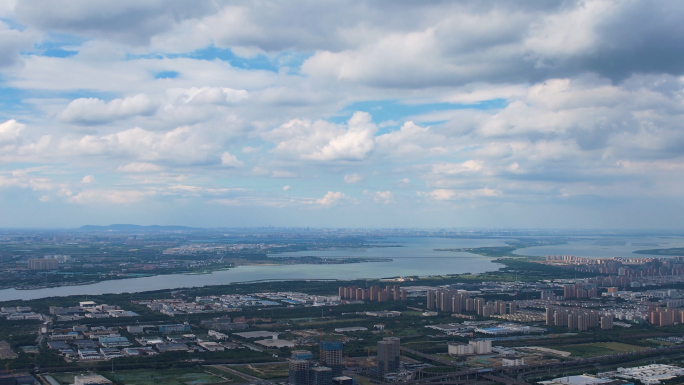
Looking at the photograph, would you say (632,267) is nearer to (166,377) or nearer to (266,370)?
(266,370)

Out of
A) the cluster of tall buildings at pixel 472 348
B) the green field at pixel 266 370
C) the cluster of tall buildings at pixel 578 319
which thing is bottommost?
the green field at pixel 266 370

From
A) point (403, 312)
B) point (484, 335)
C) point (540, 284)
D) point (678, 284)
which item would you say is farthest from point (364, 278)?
point (484, 335)

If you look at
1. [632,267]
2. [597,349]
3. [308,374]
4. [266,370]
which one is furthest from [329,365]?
[632,267]

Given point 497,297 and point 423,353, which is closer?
point 423,353

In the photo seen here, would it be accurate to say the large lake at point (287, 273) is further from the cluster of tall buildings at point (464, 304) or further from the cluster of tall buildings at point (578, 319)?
the cluster of tall buildings at point (578, 319)

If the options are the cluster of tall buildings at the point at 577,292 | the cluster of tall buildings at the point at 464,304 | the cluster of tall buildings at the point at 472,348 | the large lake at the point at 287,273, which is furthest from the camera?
the large lake at the point at 287,273

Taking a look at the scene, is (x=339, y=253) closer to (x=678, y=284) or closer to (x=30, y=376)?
(x=678, y=284)

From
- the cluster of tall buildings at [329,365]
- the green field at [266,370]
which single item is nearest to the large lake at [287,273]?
the green field at [266,370]
